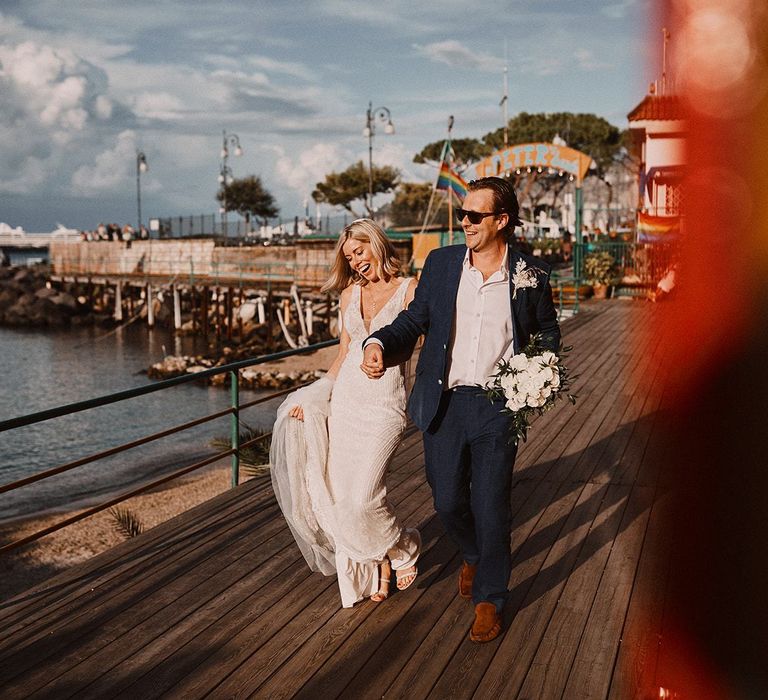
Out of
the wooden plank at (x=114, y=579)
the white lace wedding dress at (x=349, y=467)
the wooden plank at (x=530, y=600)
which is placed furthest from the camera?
the white lace wedding dress at (x=349, y=467)

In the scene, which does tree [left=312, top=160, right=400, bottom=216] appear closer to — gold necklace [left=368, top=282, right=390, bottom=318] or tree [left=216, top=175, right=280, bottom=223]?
tree [left=216, top=175, right=280, bottom=223]

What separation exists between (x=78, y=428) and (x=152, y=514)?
1041 cm

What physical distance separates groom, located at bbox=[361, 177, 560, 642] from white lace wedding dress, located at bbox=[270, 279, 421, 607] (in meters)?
0.33

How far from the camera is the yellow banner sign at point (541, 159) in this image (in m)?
20.2

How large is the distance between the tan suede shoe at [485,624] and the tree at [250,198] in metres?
82.5

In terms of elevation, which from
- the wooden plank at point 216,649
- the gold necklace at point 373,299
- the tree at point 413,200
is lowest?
the wooden plank at point 216,649

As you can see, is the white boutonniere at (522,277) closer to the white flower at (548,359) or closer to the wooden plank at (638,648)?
the white flower at (548,359)

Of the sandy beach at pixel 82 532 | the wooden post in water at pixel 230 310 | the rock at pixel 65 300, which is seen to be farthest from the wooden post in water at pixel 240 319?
the sandy beach at pixel 82 532

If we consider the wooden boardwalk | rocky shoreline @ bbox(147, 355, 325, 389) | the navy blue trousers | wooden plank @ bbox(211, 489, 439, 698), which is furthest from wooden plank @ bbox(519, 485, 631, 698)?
rocky shoreline @ bbox(147, 355, 325, 389)

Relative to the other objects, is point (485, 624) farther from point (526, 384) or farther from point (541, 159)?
point (541, 159)

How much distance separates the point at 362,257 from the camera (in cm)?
397

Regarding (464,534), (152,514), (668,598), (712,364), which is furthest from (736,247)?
(152,514)

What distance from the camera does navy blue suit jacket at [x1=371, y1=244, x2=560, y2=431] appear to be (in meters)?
3.47

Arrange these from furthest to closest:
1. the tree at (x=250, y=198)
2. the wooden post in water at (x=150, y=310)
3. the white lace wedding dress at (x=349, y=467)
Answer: the tree at (x=250, y=198)
the wooden post in water at (x=150, y=310)
the white lace wedding dress at (x=349, y=467)
